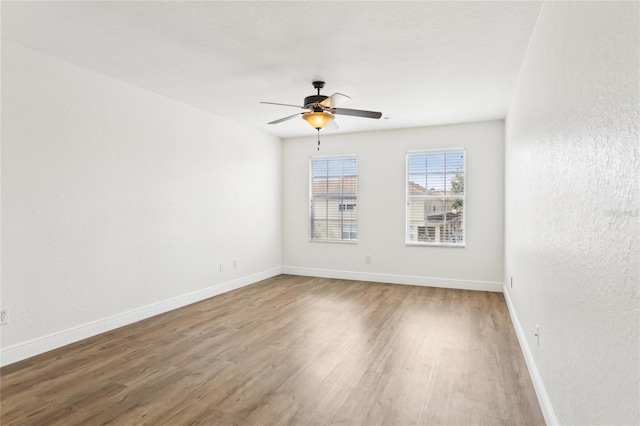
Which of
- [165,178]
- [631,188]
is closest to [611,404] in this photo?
[631,188]

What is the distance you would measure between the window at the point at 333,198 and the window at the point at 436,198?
98cm

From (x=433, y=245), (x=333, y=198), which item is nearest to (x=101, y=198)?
(x=333, y=198)

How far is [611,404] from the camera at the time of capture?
1.19 metres

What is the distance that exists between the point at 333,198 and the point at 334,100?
3215 mm

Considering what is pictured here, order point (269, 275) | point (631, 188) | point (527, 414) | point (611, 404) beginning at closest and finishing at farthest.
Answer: point (631, 188), point (611, 404), point (527, 414), point (269, 275)

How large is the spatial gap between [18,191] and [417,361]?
11.8ft

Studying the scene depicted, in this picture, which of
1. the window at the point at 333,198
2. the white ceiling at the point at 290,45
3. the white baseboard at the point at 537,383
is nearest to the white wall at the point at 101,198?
the white ceiling at the point at 290,45

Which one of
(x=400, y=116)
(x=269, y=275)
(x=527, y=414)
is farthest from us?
(x=269, y=275)

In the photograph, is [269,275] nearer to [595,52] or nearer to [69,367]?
[69,367]

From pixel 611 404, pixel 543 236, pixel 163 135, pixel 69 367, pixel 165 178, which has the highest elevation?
pixel 163 135

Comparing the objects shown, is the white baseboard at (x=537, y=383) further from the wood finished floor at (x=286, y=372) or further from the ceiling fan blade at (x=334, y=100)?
the ceiling fan blade at (x=334, y=100)

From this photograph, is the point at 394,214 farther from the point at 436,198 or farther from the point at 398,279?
the point at 398,279

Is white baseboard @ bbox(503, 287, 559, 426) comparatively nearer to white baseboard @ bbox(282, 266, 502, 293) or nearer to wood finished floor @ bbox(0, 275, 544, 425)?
wood finished floor @ bbox(0, 275, 544, 425)

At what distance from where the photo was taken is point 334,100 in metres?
3.53
